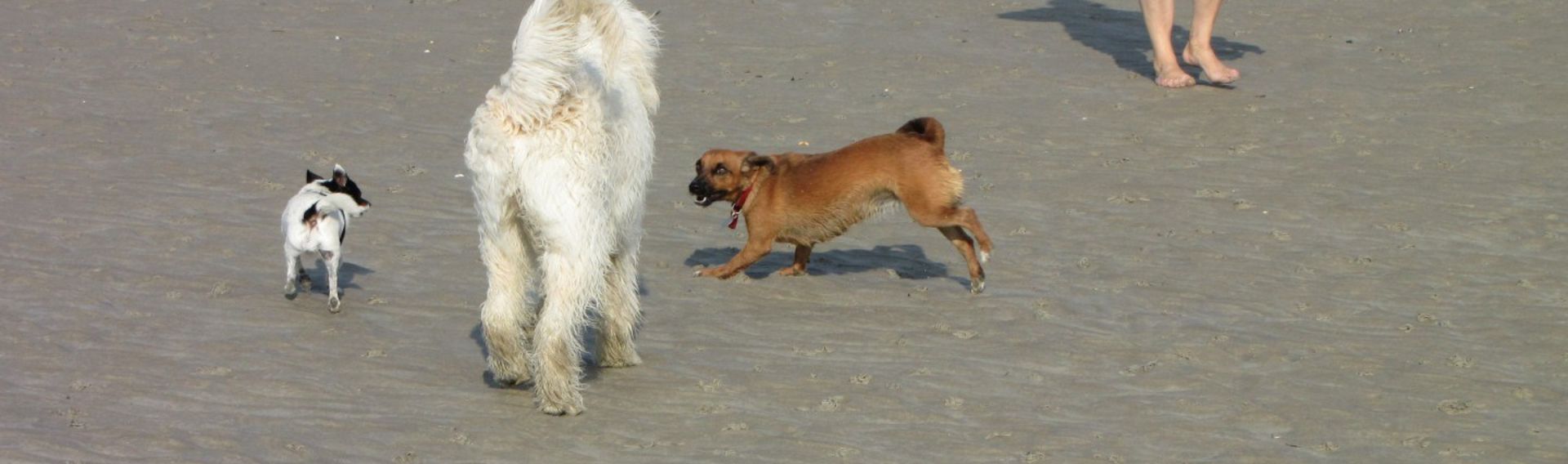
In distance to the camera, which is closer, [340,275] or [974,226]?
[340,275]

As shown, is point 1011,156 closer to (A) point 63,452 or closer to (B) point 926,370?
(B) point 926,370

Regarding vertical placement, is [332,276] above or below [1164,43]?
above

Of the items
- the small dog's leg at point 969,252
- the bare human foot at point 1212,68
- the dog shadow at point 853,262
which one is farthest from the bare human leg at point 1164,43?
the small dog's leg at point 969,252

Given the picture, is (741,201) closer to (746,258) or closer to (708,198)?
(708,198)

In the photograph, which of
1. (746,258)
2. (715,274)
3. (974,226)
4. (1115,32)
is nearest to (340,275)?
(715,274)

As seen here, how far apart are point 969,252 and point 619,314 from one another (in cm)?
219

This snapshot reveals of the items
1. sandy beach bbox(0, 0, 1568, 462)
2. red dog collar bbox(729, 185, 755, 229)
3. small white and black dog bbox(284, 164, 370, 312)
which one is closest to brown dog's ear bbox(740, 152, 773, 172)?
red dog collar bbox(729, 185, 755, 229)

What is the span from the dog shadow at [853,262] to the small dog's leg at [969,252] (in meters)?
0.27

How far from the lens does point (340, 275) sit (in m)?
8.28

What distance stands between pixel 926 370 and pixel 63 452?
3.24 m

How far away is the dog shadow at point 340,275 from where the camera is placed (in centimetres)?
808

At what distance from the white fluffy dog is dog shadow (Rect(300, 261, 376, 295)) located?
1.71 metres

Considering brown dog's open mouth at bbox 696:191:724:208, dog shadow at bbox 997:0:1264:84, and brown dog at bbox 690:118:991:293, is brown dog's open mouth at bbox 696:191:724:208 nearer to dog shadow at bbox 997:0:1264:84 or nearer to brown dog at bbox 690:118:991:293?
brown dog at bbox 690:118:991:293

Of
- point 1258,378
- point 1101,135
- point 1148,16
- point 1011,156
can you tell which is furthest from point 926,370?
point 1148,16
